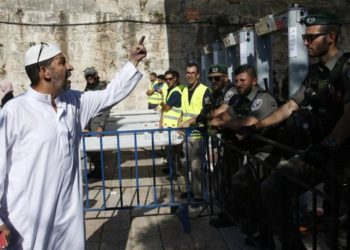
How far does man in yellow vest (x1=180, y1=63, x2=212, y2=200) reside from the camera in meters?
4.62

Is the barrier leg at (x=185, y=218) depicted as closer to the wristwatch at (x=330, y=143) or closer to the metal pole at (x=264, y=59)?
the metal pole at (x=264, y=59)

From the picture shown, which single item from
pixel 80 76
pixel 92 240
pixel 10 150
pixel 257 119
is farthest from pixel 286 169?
pixel 80 76

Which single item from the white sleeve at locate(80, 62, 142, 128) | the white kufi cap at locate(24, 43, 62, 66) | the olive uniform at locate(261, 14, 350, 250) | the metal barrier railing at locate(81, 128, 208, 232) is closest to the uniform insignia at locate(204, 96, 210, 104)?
the metal barrier railing at locate(81, 128, 208, 232)

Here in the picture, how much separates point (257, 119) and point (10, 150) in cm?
214

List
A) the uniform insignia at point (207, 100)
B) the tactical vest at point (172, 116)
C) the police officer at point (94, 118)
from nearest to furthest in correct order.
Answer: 1. the uniform insignia at point (207, 100)
2. the tactical vest at point (172, 116)
3. the police officer at point (94, 118)

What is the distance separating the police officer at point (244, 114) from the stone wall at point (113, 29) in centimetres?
944

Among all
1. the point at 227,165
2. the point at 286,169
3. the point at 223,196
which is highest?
the point at 286,169

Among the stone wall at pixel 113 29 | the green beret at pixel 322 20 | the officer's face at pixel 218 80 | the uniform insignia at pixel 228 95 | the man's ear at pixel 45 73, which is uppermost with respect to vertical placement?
the stone wall at pixel 113 29

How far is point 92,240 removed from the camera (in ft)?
13.5

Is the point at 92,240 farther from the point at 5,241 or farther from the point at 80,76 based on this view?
the point at 80,76

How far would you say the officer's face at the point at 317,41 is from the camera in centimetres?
283

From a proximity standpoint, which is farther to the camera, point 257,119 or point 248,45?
point 248,45

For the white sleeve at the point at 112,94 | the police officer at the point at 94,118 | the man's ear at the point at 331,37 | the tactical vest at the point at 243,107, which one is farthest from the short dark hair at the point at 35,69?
the police officer at the point at 94,118

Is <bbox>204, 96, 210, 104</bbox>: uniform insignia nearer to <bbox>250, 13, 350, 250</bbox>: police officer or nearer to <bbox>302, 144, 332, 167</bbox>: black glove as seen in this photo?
<bbox>250, 13, 350, 250</bbox>: police officer
